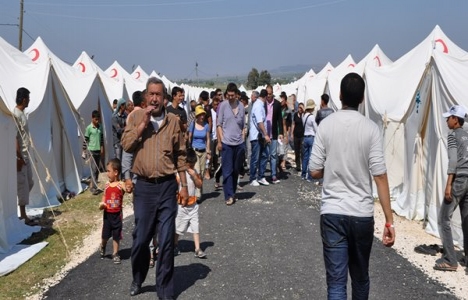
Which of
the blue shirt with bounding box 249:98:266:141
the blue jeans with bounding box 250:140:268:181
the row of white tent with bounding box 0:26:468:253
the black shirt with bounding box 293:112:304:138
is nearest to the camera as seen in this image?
the row of white tent with bounding box 0:26:468:253

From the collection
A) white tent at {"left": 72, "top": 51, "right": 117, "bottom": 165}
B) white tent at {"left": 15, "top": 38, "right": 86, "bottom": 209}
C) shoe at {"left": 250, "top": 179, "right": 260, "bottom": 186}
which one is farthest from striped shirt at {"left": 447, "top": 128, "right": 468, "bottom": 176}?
white tent at {"left": 72, "top": 51, "right": 117, "bottom": 165}

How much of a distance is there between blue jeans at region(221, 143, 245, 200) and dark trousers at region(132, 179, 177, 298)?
4.25 meters

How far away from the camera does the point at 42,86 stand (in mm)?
9820

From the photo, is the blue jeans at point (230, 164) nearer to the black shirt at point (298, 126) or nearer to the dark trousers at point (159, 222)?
the black shirt at point (298, 126)

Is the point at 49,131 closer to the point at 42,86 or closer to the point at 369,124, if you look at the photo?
the point at 42,86

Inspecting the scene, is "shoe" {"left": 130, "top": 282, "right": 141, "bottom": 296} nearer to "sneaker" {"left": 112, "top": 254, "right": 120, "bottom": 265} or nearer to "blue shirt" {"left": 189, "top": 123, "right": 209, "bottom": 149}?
"sneaker" {"left": 112, "top": 254, "right": 120, "bottom": 265}

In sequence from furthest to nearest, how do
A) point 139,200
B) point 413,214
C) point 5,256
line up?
point 413,214 < point 5,256 < point 139,200

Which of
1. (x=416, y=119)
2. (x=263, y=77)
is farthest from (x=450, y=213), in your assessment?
(x=263, y=77)

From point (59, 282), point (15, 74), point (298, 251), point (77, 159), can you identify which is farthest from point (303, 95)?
point (59, 282)

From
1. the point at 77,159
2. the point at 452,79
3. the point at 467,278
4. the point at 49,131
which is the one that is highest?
the point at 452,79

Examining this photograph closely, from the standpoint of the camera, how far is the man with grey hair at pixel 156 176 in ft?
14.3

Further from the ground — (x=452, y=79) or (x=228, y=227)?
(x=452, y=79)

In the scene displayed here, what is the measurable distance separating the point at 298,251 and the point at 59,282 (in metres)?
3.03

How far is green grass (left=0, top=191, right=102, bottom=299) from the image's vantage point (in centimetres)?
519
